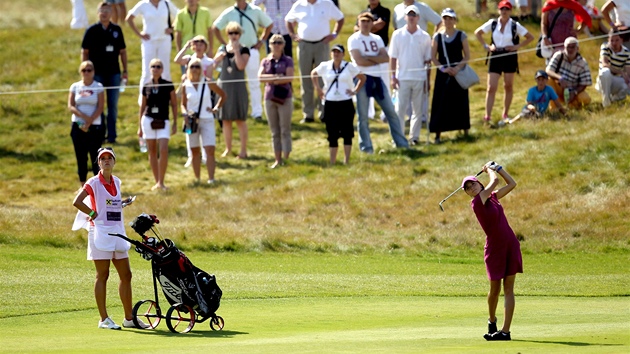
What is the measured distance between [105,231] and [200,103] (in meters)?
10.5

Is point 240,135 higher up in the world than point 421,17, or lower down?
lower down

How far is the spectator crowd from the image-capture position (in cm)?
2300

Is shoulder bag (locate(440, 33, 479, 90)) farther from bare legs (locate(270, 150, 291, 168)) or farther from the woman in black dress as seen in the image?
bare legs (locate(270, 150, 291, 168))

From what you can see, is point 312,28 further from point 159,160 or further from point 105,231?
point 105,231

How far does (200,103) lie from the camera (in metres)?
23.2

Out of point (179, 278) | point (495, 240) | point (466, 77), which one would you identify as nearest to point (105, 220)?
point (179, 278)

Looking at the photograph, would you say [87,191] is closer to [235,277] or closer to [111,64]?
[235,277]

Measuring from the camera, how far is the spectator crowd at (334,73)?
75.5 ft

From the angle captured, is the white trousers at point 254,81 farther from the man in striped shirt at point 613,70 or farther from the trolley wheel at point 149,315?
the trolley wheel at point 149,315

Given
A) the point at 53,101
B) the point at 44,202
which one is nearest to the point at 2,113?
the point at 53,101

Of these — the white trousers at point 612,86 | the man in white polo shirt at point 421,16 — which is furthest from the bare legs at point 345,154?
the white trousers at point 612,86

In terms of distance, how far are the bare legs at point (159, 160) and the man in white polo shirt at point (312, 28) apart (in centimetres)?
358

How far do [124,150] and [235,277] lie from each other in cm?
1037

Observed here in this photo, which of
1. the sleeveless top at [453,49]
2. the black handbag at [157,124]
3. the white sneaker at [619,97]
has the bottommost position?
the black handbag at [157,124]
